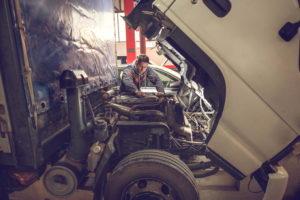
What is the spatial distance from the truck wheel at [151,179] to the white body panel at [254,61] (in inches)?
23.9

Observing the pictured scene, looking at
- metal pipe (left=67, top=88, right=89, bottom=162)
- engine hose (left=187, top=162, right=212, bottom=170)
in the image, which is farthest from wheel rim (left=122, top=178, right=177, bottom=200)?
engine hose (left=187, top=162, right=212, bottom=170)

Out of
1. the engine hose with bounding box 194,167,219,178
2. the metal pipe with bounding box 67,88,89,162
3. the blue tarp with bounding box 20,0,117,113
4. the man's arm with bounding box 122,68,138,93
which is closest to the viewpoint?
the blue tarp with bounding box 20,0,117,113

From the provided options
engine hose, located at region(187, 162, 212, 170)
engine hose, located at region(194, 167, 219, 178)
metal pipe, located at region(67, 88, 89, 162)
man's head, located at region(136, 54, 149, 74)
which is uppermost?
man's head, located at region(136, 54, 149, 74)

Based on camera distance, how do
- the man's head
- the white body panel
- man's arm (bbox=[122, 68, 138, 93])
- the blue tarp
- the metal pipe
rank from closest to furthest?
the white body panel → the blue tarp → the metal pipe → man's arm (bbox=[122, 68, 138, 93]) → the man's head

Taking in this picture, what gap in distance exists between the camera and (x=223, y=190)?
7.53 feet

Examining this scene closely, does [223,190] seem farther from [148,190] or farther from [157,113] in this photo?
[157,113]

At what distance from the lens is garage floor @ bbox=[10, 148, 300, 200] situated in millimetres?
1566

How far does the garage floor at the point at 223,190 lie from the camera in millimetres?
1566

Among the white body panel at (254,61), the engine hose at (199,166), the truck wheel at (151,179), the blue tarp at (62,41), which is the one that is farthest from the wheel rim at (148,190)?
the engine hose at (199,166)

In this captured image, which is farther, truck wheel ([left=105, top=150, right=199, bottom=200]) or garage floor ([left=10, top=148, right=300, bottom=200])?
garage floor ([left=10, top=148, right=300, bottom=200])

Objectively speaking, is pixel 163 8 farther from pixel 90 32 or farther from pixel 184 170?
pixel 90 32

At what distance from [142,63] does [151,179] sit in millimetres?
3031

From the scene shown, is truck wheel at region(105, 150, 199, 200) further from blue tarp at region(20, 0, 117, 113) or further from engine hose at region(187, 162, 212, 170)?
engine hose at region(187, 162, 212, 170)

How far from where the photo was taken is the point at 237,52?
121 cm
